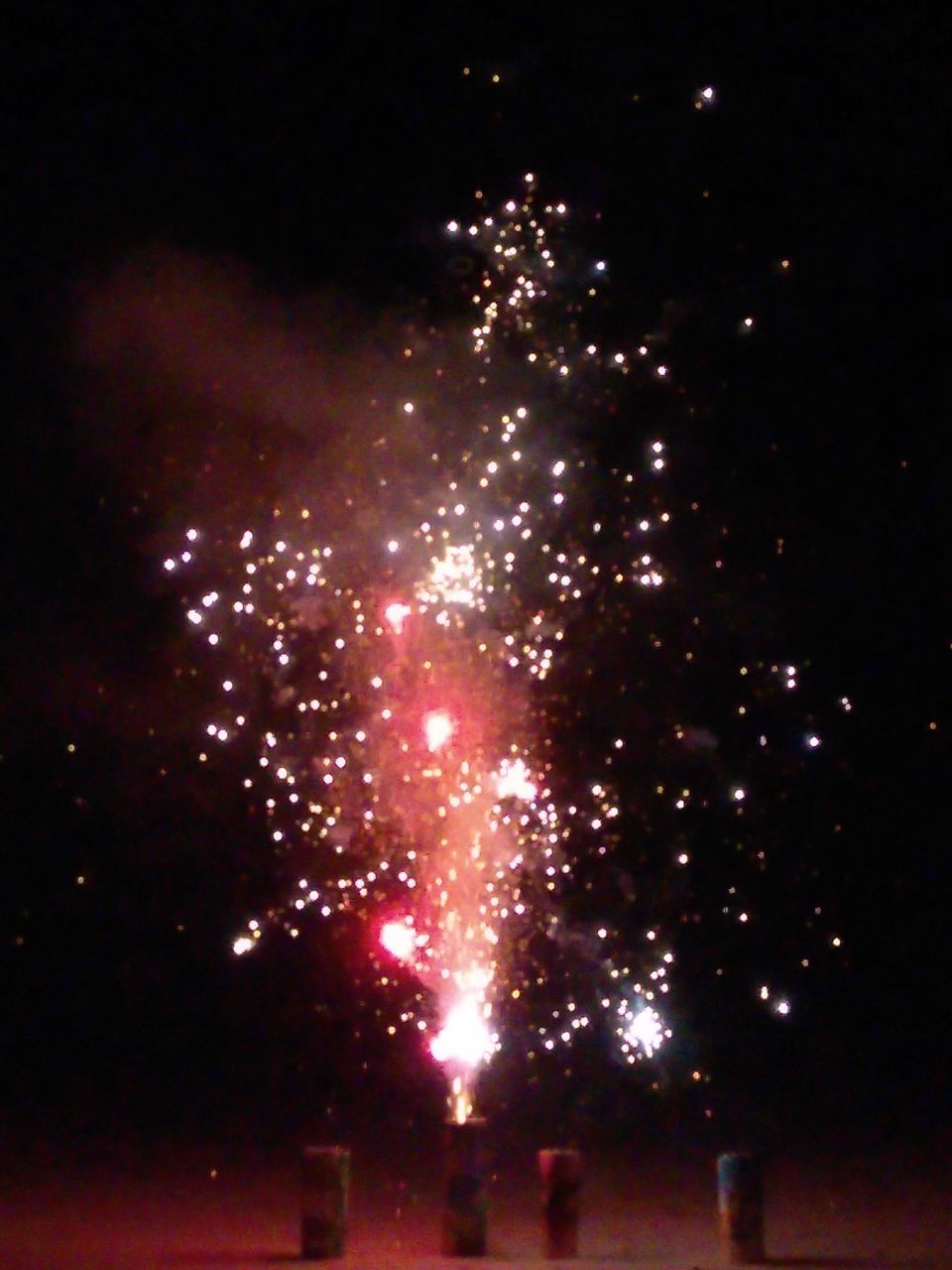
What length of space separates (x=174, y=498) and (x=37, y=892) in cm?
338

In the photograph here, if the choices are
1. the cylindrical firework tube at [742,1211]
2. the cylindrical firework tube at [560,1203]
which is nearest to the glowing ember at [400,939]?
the cylindrical firework tube at [560,1203]

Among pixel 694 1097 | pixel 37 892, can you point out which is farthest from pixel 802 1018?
pixel 37 892

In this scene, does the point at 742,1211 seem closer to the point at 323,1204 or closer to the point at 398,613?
the point at 323,1204

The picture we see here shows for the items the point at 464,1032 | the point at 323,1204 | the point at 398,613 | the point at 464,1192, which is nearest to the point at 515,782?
Result: the point at 398,613

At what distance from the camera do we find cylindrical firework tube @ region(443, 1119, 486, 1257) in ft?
25.5

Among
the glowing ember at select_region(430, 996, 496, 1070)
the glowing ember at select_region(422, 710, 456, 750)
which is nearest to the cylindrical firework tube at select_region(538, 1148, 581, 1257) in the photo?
the glowing ember at select_region(430, 996, 496, 1070)

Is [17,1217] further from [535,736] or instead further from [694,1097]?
[694,1097]

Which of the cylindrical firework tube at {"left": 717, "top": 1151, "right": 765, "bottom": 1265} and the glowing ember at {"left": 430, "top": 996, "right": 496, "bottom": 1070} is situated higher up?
the glowing ember at {"left": 430, "top": 996, "right": 496, "bottom": 1070}

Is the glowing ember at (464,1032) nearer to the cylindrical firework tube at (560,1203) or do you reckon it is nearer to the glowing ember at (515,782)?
the glowing ember at (515,782)

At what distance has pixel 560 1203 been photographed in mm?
7750

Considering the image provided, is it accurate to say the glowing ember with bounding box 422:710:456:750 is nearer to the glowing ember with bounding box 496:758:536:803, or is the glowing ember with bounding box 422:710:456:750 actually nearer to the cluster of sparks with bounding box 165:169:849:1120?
the cluster of sparks with bounding box 165:169:849:1120

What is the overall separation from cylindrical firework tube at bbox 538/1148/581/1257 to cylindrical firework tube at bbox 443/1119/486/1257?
309 mm

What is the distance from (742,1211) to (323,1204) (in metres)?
1.92

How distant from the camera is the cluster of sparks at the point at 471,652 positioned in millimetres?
9703
